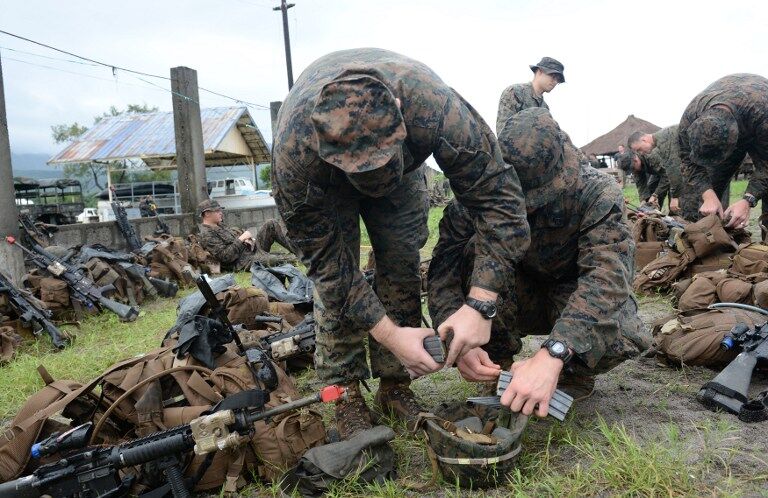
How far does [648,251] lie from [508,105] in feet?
6.81

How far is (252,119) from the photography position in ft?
71.2

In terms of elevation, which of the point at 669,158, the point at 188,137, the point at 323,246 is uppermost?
the point at 188,137

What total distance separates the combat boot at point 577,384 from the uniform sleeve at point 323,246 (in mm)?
1042

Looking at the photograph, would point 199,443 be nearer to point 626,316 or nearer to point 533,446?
point 533,446

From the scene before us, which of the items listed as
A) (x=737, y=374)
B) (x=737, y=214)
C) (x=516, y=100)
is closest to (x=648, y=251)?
(x=737, y=214)

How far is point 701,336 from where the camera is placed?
2.96 metres

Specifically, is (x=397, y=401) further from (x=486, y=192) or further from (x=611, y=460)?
(x=486, y=192)

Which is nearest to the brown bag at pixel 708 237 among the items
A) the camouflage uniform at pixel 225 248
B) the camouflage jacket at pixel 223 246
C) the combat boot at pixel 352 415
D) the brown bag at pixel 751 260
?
the brown bag at pixel 751 260

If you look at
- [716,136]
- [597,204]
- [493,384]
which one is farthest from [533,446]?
[716,136]

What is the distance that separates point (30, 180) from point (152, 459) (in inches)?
873

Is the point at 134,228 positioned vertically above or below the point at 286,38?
below

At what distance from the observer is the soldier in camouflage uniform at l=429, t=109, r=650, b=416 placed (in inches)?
84.4

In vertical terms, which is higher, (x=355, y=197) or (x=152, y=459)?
(x=355, y=197)

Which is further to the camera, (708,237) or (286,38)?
(286,38)
